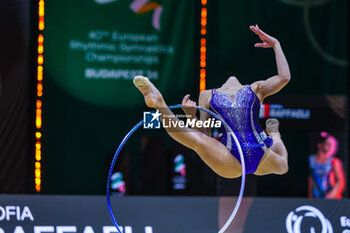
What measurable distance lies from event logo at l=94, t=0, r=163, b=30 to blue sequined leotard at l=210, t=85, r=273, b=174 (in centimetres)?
249

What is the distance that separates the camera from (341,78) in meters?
7.17

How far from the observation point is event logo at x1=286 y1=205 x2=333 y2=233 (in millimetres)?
5508

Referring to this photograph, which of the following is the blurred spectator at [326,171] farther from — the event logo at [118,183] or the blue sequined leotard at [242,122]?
the blue sequined leotard at [242,122]

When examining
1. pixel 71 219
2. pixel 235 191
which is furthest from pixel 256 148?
pixel 71 219

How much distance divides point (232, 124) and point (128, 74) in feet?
8.16

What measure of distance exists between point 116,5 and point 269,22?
1489 millimetres

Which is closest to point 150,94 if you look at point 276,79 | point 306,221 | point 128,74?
point 276,79

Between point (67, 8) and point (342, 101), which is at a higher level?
point (67, 8)

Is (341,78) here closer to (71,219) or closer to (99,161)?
(99,161)

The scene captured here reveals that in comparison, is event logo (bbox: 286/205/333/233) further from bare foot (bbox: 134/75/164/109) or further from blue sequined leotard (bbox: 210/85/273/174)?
bare foot (bbox: 134/75/164/109)

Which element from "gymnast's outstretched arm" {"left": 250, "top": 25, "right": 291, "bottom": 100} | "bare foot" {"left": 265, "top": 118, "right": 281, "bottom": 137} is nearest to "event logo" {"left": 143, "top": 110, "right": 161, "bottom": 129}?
"gymnast's outstretched arm" {"left": 250, "top": 25, "right": 291, "bottom": 100}

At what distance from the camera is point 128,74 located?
22.8 feet

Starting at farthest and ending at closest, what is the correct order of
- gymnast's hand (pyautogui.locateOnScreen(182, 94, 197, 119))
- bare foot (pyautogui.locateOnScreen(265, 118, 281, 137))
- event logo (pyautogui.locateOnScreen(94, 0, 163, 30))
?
event logo (pyautogui.locateOnScreen(94, 0, 163, 30)), bare foot (pyautogui.locateOnScreen(265, 118, 281, 137)), gymnast's hand (pyautogui.locateOnScreen(182, 94, 197, 119))

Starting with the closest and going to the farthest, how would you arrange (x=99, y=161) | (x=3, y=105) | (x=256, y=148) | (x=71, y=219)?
(x=256, y=148), (x=71, y=219), (x=3, y=105), (x=99, y=161)
